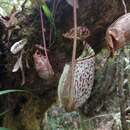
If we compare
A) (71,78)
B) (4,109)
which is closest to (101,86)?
(4,109)

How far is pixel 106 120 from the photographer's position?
8.96ft

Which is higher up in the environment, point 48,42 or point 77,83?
point 48,42

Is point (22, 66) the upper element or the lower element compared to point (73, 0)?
lower

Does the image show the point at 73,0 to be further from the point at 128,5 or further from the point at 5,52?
the point at 5,52

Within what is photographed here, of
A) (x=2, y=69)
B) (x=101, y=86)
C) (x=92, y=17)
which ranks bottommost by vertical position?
(x=101, y=86)

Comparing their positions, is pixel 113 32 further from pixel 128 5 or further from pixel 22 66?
pixel 22 66

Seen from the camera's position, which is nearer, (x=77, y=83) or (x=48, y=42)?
(x=77, y=83)

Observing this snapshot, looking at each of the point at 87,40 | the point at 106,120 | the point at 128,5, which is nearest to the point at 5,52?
the point at 87,40

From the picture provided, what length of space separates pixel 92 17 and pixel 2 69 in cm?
47

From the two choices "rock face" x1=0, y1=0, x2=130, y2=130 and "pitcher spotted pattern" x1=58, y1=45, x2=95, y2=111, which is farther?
"rock face" x1=0, y1=0, x2=130, y2=130

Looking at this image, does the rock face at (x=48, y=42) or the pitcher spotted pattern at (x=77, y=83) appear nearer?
the pitcher spotted pattern at (x=77, y=83)

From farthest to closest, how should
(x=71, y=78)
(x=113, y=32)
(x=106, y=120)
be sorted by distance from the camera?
1. (x=106, y=120)
2. (x=71, y=78)
3. (x=113, y=32)

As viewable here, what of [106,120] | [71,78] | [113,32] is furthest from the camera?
[106,120]

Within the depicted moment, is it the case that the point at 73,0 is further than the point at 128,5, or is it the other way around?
the point at 128,5
